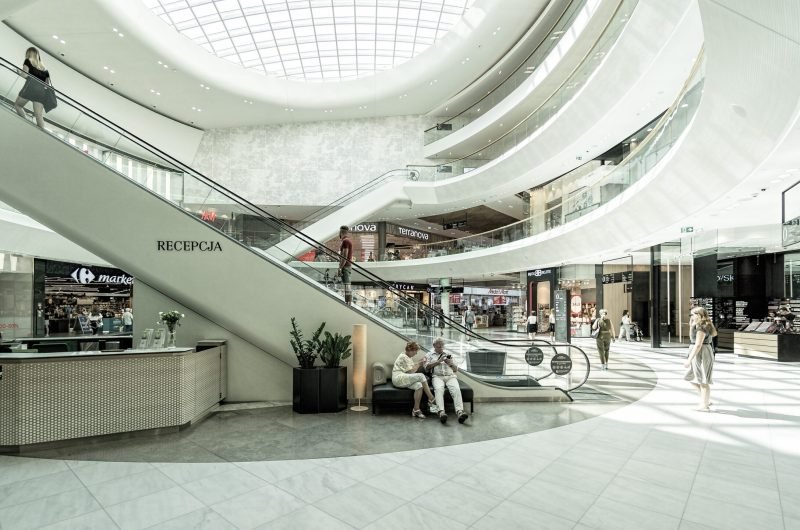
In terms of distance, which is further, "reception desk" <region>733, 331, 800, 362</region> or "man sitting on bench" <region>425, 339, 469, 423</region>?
"reception desk" <region>733, 331, 800, 362</region>

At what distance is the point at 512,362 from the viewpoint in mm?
8266

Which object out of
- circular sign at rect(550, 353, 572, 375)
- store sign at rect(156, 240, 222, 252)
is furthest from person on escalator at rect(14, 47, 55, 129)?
circular sign at rect(550, 353, 572, 375)

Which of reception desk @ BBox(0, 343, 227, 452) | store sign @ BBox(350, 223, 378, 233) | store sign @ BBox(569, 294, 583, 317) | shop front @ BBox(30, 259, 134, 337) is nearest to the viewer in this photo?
reception desk @ BBox(0, 343, 227, 452)

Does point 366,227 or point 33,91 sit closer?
point 33,91

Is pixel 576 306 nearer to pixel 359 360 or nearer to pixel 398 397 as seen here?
pixel 359 360

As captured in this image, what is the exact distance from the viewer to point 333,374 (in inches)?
291

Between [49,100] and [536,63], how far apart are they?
67.7 feet

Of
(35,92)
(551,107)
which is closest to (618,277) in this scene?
(551,107)

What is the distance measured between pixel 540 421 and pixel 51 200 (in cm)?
818

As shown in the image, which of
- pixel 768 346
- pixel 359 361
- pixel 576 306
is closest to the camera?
pixel 359 361

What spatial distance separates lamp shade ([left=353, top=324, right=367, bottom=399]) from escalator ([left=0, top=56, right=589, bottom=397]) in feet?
1.55

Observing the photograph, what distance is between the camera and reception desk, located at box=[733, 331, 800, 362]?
1393cm

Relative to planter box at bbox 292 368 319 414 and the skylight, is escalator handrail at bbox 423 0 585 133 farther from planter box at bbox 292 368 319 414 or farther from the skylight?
planter box at bbox 292 368 319 414

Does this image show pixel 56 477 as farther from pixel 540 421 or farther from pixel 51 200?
pixel 540 421
